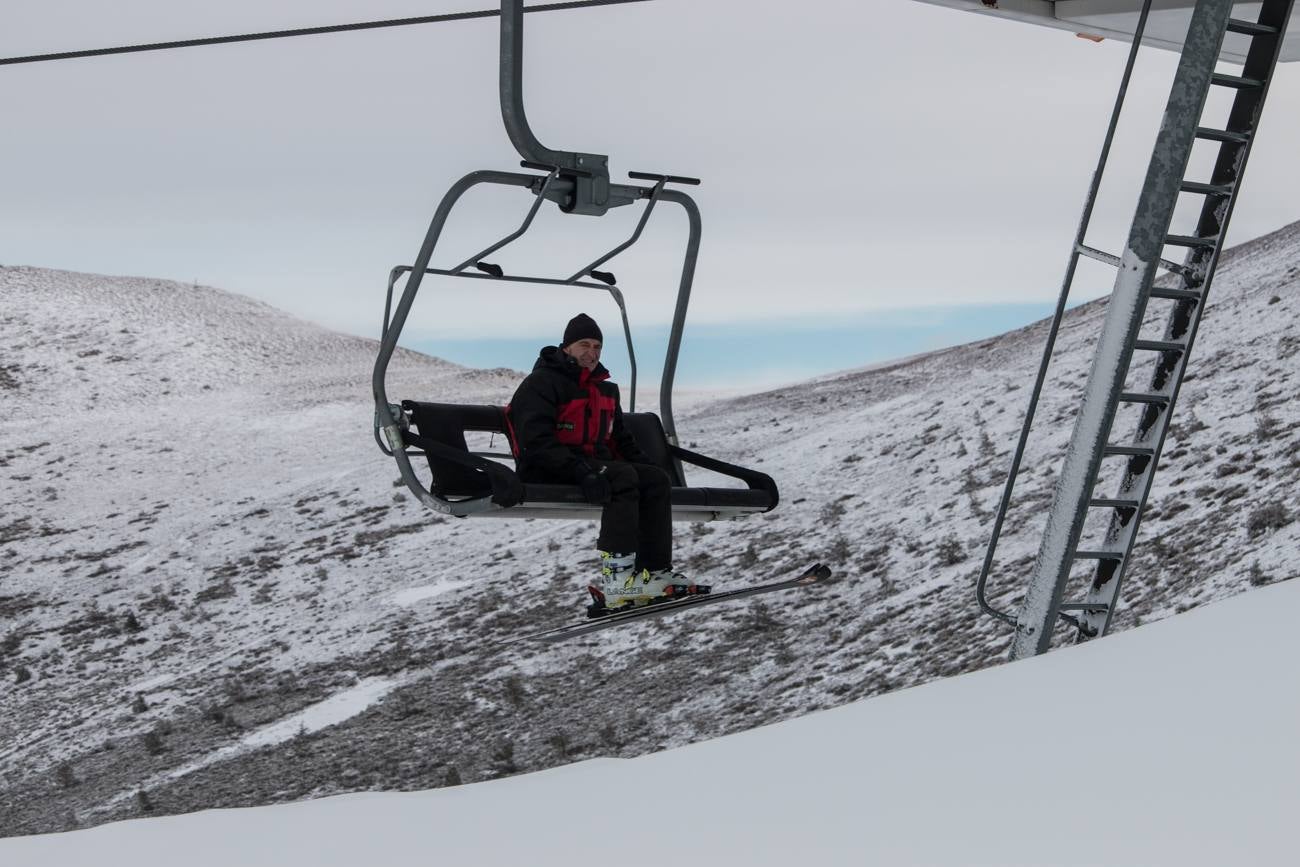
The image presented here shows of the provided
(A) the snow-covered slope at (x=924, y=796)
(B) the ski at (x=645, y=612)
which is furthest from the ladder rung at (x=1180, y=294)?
(B) the ski at (x=645, y=612)

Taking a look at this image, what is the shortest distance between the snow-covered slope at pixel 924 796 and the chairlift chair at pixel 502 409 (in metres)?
1.72

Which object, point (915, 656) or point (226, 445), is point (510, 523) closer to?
point (915, 656)

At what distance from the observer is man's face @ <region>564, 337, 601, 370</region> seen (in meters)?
6.89

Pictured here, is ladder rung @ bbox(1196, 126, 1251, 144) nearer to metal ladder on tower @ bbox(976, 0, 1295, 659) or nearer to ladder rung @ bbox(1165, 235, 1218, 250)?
metal ladder on tower @ bbox(976, 0, 1295, 659)

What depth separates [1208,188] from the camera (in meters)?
6.51

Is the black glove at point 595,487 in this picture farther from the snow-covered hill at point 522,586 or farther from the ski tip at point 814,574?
the snow-covered hill at point 522,586

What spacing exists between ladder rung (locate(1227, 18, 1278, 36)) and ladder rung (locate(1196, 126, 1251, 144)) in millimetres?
426

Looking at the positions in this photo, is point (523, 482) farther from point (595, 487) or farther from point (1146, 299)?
point (1146, 299)

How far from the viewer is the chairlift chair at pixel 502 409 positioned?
589cm

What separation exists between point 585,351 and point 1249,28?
3277 mm

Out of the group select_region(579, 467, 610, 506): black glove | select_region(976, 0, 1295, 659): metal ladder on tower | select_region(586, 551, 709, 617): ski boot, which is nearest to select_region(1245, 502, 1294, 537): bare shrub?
select_region(976, 0, 1295, 659): metal ladder on tower

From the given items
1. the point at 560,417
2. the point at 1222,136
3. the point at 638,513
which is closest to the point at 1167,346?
the point at 1222,136

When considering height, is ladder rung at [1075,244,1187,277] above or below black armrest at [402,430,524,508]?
above

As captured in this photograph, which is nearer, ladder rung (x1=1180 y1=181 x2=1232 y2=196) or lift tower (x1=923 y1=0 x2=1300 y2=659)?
lift tower (x1=923 y1=0 x2=1300 y2=659)
